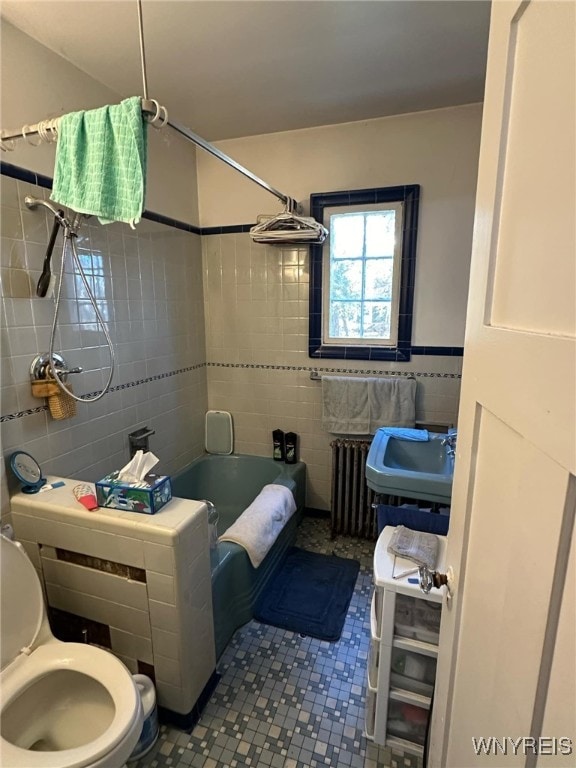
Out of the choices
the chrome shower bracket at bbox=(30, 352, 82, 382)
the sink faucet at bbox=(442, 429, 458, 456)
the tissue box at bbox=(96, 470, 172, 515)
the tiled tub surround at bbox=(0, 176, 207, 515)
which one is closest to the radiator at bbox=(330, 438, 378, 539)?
the sink faucet at bbox=(442, 429, 458, 456)

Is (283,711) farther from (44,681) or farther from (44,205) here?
(44,205)

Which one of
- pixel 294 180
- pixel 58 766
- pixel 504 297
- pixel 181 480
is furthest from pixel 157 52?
pixel 58 766

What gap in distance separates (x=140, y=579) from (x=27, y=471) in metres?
0.65

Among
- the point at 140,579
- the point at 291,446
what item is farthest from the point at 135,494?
the point at 291,446

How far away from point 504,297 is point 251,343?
2.28 meters

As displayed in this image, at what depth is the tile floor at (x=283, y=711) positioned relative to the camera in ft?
4.43

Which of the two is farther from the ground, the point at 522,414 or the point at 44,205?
the point at 44,205

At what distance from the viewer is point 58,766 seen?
3.07 ft

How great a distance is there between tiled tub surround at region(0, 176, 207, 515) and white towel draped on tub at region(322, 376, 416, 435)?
Result: 3.37 ft

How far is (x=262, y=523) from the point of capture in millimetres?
2035

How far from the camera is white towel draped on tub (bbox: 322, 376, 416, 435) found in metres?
2.41

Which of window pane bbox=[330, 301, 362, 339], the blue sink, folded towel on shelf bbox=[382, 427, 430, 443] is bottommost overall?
the blue sink

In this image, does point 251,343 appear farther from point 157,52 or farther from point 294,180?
point 157,52

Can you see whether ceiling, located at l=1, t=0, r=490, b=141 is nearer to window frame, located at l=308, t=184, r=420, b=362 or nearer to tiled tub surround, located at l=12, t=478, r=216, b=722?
window frame, located at l=308, t=184, r=420, b=362
